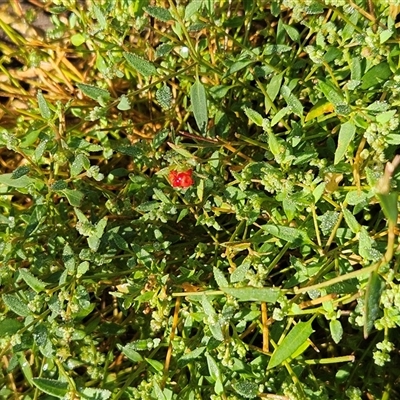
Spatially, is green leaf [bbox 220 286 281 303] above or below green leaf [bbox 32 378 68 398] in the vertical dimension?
above

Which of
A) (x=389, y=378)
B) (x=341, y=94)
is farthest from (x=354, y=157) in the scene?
(x=389, y=378)

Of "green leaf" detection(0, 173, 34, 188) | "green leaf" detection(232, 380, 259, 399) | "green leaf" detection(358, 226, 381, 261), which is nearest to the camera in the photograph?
"green leaf" detection(358, 226, 381, 261)

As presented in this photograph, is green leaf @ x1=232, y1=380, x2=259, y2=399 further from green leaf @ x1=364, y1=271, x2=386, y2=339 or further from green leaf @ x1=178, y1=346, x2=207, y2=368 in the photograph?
green leaf @ x1=364, y1=271, x2=386, y2=339

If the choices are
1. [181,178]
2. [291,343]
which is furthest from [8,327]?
[291,343]

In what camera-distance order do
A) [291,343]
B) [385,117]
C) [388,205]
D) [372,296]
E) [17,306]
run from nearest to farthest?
1. [388,205]
2. [372,296]
3. [385,117]
4. [291,343]
5. [17,306]

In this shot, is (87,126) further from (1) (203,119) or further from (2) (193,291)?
(2) (193,291)

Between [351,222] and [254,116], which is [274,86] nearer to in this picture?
[254,116]

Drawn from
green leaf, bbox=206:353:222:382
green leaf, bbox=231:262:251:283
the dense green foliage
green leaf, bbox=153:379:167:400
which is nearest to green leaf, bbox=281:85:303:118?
the dense green foliage
